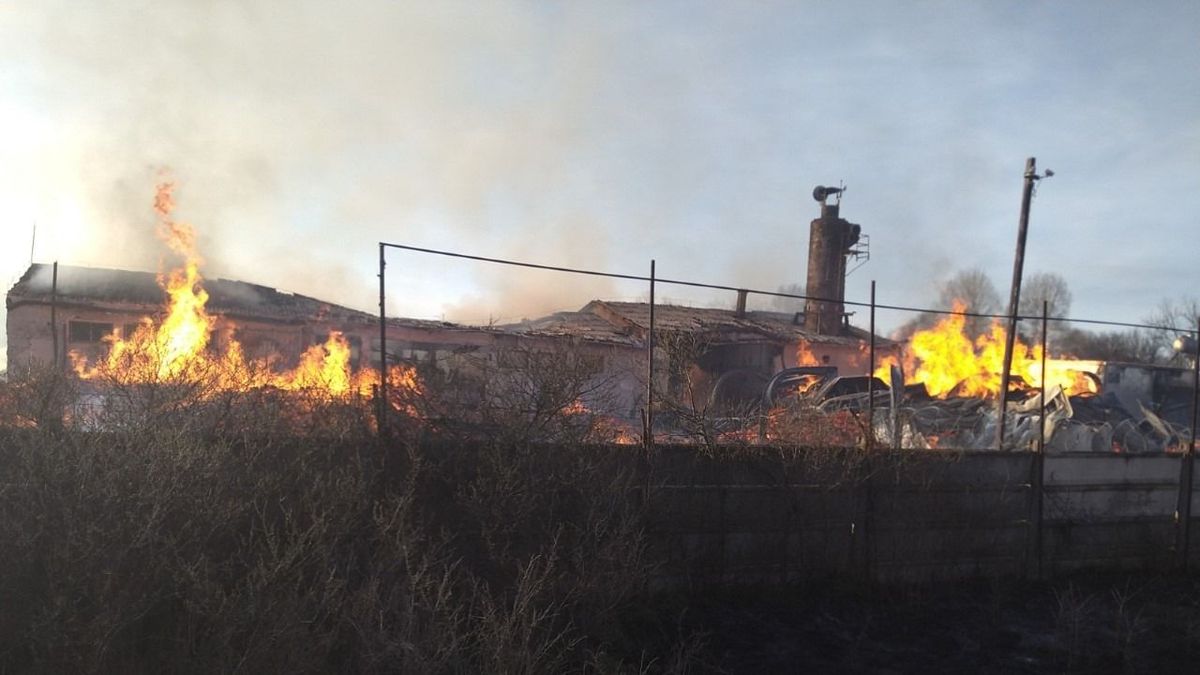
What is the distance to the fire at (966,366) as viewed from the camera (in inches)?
772

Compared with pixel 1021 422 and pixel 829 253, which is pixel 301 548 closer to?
pixel 1021 422

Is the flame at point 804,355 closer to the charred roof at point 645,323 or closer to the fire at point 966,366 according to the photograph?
the charred roof at point 645,323

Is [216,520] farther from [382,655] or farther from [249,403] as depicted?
[249,403]

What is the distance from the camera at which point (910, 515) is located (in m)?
8.91

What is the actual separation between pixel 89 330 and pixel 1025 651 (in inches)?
781

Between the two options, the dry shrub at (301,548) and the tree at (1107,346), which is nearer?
the dry shrub at (301,548)

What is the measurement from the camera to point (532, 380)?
7730 mm

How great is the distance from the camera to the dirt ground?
6.96 metres

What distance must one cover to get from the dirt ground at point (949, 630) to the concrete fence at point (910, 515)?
1.08 ft

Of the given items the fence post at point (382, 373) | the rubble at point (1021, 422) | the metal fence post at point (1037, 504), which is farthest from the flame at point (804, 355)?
the fence post at point (382, 373)

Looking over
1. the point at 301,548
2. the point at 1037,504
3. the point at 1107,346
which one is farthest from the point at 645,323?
the point at 1107,346

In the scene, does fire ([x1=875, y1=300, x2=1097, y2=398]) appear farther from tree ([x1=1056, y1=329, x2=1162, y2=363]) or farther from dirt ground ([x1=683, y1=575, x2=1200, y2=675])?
tree ([x1=1056, y1=329, x2=1162, y2=363])

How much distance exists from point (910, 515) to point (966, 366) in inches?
584

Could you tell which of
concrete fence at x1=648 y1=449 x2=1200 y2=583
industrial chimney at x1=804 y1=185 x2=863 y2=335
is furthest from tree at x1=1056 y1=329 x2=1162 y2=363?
concrete fence at x1=648 y1=449 x2=1200 y2=583
